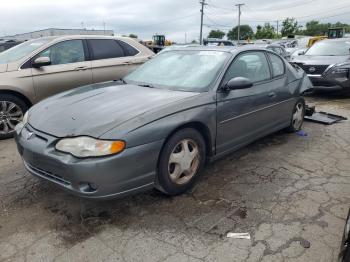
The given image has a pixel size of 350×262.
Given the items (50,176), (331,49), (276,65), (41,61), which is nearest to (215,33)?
(331,49)

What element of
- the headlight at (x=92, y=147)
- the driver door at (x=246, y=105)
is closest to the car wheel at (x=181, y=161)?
the driver door at (x=246, y=105)

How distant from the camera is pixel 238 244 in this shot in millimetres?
2660

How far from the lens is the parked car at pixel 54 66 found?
5.31 metres

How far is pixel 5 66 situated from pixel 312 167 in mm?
4842

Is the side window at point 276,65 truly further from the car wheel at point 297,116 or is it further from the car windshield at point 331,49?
the car windshield at point 331,49

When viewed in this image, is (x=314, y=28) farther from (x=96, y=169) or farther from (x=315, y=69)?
(x=96, y=169)

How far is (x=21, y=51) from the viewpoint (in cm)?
579

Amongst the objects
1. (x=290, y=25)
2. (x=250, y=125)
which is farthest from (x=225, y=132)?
(x=290, y=25)

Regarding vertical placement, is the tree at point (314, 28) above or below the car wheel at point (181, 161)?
above

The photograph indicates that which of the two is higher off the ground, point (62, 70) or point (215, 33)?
point (215, 33)

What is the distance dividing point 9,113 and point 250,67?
3.78m

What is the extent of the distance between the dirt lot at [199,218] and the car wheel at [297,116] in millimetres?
1240

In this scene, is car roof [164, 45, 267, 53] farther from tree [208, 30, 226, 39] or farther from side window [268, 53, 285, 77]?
tree [208, 30, 226, 39]

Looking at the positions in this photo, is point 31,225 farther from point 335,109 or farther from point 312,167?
point 335,109
